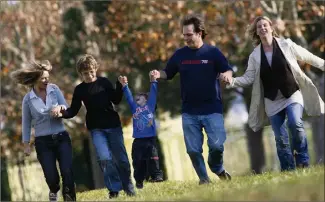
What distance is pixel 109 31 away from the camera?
2609 centimetres

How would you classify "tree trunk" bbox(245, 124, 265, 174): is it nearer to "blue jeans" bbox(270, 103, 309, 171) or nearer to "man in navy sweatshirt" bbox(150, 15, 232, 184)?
"blue jeans" bbox(270, 103, 309, 171)

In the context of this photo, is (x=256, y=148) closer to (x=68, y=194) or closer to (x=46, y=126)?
(x=68, y=194)

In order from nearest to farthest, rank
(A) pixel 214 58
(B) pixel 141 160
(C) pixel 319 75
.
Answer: (A) pixel 214 58 → (B) pixel 141 160 → (C) pixel 319 75

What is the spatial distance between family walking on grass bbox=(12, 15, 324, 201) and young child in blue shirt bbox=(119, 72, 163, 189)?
0.04 m

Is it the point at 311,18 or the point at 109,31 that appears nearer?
the point at 311,18

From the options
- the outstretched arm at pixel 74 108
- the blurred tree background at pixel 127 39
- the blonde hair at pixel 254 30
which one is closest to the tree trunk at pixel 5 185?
the blurred tree background at pixel 127 39

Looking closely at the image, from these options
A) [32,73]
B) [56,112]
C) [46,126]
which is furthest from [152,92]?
[32,73]

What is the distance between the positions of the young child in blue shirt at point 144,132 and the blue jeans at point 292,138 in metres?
1.53

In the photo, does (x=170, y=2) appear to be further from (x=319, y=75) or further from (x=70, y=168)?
(x=70, y=168)

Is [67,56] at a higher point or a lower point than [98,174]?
higher

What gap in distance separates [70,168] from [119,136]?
75 centimetres

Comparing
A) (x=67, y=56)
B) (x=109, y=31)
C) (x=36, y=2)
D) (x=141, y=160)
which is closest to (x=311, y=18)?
(x=109, y=31)

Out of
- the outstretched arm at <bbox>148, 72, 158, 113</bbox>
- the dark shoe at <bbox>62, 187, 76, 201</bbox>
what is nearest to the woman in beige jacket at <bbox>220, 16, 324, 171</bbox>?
the outstretched arm at <bbox>148, 72, 158, 113</bbox>

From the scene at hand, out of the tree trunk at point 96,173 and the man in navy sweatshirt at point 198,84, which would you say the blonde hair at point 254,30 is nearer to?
the man in navy sweatshirt at point 198,84
